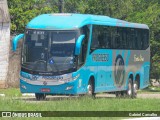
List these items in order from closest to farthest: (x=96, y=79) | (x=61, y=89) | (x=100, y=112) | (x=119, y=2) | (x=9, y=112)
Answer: (x=9, y=112) → (x=100, y=112) → (x=61, y=89) → (x=96, y=79) → (x=119, y=2)

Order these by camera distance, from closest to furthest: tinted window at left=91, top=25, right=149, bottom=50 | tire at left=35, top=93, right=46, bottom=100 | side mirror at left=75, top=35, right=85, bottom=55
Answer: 1. side mirror at left=75, top=35, right=85, bottom=55
2. tire at left=35, top=93, right=46, bottom=100
3. tinted window at left=91, top=25, right=149, bottom=50

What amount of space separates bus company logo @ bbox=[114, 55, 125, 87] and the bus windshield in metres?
4.74

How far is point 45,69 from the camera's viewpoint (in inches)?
940

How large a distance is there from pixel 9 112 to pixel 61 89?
8.09m

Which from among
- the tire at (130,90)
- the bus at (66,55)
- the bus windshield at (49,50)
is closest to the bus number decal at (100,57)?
the bus at (66,55)

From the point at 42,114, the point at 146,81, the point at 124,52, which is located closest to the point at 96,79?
the point at 124,52

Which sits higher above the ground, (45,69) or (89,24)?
(89,24)

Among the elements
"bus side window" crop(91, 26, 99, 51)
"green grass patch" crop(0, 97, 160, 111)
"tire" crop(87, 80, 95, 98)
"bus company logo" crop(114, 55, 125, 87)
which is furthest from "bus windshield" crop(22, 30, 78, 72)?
"bus company logo" crop(114, 55, 125, 87)

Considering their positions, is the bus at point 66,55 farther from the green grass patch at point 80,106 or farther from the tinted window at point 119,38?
the green grass patch at point 80,106

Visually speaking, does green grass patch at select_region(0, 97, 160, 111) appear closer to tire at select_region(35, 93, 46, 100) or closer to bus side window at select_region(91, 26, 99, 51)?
bus side window at select_region(91, 26, 99, 51)

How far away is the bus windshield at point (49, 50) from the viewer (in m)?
23.7

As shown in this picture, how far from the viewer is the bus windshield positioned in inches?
934

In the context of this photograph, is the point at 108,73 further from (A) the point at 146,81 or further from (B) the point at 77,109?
(B) the point at 77,109

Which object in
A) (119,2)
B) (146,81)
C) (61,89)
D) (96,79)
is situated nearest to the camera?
(61,89)
